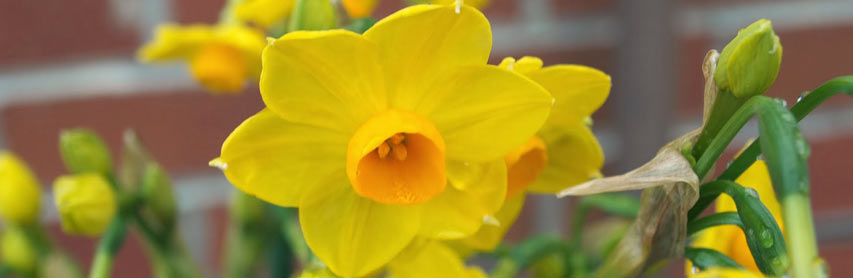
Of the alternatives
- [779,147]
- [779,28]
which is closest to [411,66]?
[779,147]

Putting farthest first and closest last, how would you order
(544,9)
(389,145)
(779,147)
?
(544,9) → (389,145) → (779,147)

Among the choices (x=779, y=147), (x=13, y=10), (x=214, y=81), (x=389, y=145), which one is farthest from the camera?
(x=13, y=10)

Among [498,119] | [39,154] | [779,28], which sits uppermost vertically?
[498,119]

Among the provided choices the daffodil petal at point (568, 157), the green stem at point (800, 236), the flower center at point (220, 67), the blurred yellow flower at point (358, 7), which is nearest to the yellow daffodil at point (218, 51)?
the flower center at point (220, 67)

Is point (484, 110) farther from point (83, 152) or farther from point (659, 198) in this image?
point (83, 152)

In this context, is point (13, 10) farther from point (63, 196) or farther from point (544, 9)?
point (544, 9)

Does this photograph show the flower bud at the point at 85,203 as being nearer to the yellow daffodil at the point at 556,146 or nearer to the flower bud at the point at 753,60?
the yellow daffodil at the point at 556,146

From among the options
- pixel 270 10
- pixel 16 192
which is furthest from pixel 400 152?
pixel 16 192

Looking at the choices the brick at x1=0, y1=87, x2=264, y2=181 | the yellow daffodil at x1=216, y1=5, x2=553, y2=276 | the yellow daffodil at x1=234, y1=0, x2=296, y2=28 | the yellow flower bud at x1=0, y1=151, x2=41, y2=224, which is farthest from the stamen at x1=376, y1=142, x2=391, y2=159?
the brick at x1=0, y1=87, x2=264, y2=181
